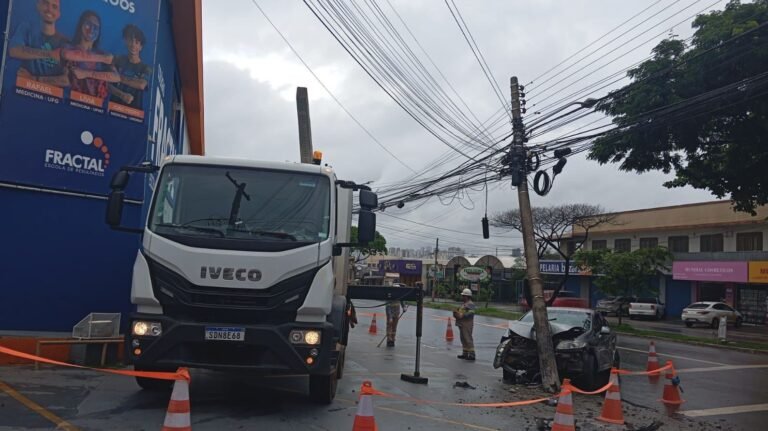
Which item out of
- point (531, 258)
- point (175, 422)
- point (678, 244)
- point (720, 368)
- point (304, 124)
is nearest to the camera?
point (175, 422)

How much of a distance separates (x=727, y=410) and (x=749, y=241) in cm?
3076

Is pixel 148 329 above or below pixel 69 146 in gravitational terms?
below

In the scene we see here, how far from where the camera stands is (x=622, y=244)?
1757 inches

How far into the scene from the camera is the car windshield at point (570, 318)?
12.0 meters

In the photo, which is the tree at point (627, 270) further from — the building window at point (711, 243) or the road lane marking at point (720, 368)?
the road lane marking at point (720, 368)

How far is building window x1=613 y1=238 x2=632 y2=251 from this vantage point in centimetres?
4378

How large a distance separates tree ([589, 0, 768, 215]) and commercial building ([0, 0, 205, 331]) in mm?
10540

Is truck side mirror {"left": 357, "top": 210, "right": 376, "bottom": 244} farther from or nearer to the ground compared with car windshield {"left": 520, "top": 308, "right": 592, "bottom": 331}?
farther from the ground

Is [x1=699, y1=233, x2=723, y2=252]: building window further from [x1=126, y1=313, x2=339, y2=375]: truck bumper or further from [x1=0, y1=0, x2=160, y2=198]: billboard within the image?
[x1=126, y1=313, x2=339, y2=375]: truck bumper

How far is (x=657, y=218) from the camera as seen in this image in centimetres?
4175

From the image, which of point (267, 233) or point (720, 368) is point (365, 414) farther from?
point (720, 368)

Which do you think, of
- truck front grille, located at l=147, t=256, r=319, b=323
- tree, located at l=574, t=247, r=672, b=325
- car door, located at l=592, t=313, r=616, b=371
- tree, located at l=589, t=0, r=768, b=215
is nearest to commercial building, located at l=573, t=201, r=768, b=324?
tree, located at l=574, t=247, r=672, b=325

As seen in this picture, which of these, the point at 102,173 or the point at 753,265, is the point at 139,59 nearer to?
the point at 102,173

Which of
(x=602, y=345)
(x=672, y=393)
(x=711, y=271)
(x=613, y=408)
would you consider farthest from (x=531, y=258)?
(x=711, y=271)
